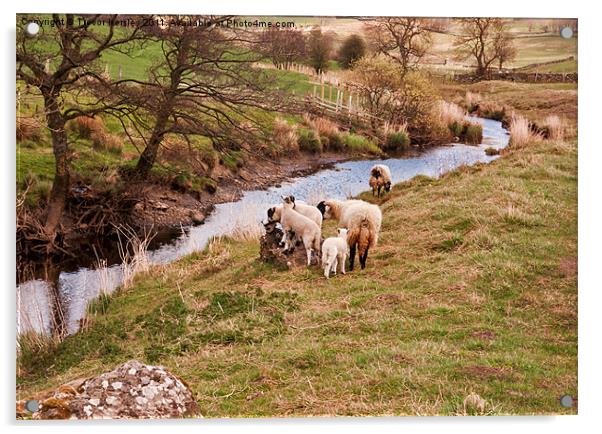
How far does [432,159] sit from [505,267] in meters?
1.68

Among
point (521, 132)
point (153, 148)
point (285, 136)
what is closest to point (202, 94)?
point (153, 148)

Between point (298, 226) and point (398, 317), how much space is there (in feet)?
6.13

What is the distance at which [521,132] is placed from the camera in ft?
33.4

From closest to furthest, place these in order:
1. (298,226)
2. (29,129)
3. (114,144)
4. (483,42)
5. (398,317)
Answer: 1. (398,317)
2. (29,129)
3. (483,42)
4. (114,144)
5. (298,226)

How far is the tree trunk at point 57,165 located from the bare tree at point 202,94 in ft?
2.44

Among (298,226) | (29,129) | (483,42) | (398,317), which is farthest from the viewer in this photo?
(298,226)

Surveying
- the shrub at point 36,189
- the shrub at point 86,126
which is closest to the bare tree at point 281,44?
the shrub at point 86,126

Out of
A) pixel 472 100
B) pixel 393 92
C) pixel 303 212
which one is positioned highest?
pixel 393 92

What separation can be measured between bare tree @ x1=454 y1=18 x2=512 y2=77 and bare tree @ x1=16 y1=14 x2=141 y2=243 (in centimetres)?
390

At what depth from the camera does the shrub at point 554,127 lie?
31.7 ft

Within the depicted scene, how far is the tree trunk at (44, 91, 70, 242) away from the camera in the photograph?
9.58m

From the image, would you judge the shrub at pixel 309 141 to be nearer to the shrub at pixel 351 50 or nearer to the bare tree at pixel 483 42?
the shrub at pixel 351 50

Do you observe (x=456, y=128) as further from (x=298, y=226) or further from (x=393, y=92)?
(x=298, y=226)

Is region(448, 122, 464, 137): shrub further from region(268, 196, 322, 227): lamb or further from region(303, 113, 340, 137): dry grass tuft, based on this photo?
region(268, 196, 322, 227): lamb
